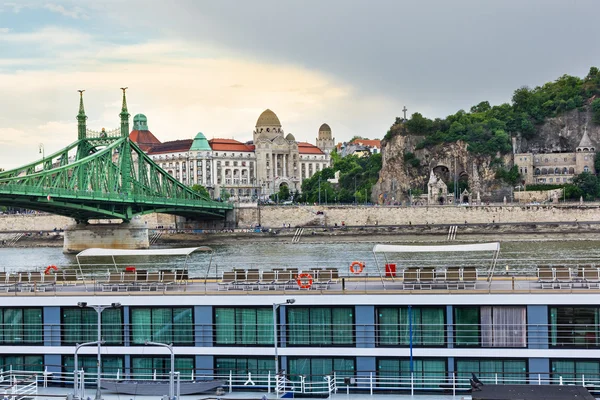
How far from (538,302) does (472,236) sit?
7620cm

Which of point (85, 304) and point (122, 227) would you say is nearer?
point (85, 304)

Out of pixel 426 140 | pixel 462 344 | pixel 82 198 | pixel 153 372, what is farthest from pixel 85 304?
pixel 426 140

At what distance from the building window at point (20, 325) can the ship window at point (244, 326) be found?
375cm

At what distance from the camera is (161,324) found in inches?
731

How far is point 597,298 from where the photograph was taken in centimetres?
1711

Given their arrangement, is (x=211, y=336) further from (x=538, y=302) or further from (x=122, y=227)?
(x=122, y=227)

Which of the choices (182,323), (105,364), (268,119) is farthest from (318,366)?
(268,119)

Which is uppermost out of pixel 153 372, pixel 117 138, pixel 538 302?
pixel 117 138

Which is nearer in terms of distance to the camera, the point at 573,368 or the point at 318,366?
the point at 573,368

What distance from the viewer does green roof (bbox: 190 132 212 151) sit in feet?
573

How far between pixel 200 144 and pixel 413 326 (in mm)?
159125

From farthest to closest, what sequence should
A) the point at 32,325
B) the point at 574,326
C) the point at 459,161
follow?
the point at 459,161 → the point at 32,325 → the point at 574,326

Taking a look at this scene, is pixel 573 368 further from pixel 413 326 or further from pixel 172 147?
pixel 172 147

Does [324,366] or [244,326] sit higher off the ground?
[244,326]
